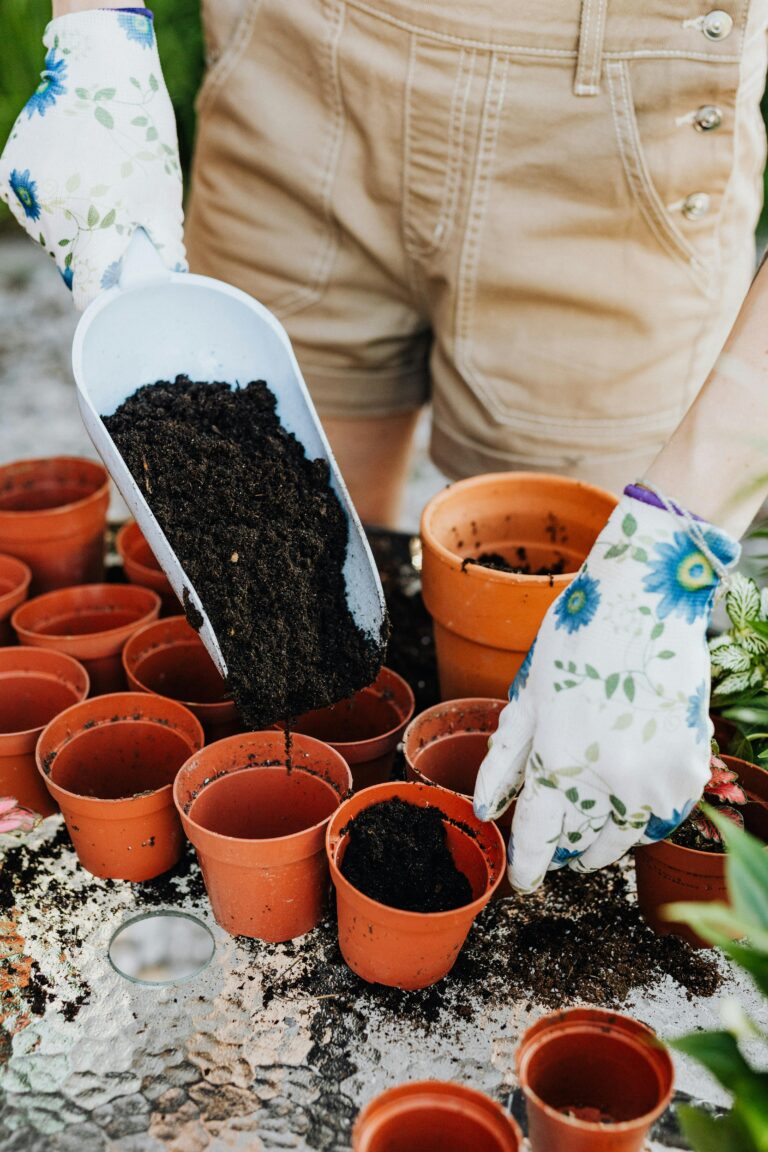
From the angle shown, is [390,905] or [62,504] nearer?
[390,905]

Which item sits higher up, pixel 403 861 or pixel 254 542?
pixel 254 542

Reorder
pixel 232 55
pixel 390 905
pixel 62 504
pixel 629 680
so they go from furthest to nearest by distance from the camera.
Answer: pixel 62 504 < pixel 232 55 < pixel 390 905 < pixel 629 680

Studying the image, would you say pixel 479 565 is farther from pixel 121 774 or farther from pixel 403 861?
pixel 121 774

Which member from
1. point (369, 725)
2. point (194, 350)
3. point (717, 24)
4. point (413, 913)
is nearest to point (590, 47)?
point (717, 24)

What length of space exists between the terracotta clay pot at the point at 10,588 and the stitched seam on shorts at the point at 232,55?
→ 0.78 metres

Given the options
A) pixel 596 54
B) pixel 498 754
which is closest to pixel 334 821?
pixel 498 754

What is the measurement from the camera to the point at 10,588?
64.3 inches

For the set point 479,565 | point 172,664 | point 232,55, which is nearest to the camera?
point 479,565

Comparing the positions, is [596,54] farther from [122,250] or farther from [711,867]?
[711,867]

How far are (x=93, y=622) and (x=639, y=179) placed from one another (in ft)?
3.47

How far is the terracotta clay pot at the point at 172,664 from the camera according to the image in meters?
1.48

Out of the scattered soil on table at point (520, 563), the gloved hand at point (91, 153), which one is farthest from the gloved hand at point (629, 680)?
the gloved hand at point (91, 153)

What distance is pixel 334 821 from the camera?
3.56ft

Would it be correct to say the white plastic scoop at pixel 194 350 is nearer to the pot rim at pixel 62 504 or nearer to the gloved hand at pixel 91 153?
the gloved hand at pixel 91 153
